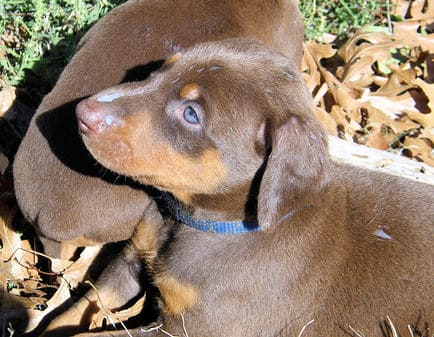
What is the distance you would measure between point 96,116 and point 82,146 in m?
0.78

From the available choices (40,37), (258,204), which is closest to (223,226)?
(258,204)

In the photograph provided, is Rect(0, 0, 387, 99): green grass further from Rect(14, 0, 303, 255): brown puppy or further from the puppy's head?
the puppy's head

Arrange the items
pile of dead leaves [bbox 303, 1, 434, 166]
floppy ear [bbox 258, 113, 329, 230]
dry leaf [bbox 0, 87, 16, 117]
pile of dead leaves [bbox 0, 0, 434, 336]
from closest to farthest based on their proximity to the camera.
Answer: floppy ear [bbox 258, 113, 329, 230], dry leaf [bbox 0, 87, 16, 117], pile of dead leaves [bbox 0, 0, 434, 336], pile of dead leaves [bbox 303, 1, 434, 166]

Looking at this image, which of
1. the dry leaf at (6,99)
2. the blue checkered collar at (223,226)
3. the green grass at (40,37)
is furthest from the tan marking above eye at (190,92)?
the dry leaf at (6,99)

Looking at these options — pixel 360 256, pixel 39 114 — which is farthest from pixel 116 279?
pixel 360 256

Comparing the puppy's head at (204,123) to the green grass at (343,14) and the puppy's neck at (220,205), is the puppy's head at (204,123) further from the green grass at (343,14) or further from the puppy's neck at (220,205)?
the green grass at (343,14)

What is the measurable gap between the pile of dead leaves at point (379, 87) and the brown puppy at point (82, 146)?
1843 millimetres

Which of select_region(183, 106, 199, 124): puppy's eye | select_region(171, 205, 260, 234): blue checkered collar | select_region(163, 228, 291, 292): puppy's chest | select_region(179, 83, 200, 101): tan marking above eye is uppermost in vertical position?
select_region(179, 83, 200, 101): tan marking above eye

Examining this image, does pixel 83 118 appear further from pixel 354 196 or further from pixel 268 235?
pixel 354 196

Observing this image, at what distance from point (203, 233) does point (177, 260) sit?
232 mm

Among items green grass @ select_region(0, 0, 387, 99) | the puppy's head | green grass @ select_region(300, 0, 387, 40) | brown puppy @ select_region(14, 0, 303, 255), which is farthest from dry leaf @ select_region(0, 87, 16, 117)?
green grass @ select_region(300, 0, 387, 40)

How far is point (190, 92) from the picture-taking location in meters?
4.04

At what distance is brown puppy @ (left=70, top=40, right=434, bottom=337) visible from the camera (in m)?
4.02

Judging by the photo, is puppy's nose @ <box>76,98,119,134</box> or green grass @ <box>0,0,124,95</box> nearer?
puppy's nose @ <box>76,98,119,134</box>
